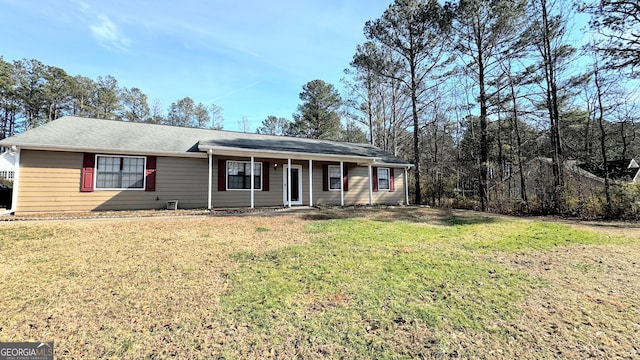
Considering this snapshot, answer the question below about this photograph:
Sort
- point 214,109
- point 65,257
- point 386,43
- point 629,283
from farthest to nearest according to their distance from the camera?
point 214,109 < point 386,43 < point 65,257 < point 629,283

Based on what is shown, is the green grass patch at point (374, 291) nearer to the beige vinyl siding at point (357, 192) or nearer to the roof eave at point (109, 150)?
the roof eave at point (109, 150)

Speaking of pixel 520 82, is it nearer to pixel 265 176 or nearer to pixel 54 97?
pixel 265 176

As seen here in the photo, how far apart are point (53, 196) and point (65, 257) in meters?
6.82

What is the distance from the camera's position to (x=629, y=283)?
4020mm

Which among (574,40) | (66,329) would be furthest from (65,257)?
(574,40)

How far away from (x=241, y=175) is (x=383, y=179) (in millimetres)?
8044

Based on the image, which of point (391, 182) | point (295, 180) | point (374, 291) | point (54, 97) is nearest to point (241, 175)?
point (295, 180)

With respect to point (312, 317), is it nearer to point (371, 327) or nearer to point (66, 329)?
point (371, 327)

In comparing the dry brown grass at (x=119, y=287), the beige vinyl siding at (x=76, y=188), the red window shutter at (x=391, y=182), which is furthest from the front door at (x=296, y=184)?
the dry brown grass at (x=119, y=287)

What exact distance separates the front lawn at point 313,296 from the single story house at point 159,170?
3.81 meters

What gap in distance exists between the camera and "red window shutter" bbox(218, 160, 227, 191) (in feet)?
37.9

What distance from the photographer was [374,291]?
3.56 meters

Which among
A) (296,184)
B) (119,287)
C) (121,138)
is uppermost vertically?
(121,138)

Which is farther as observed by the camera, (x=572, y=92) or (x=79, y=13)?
(x=572, y=92)
